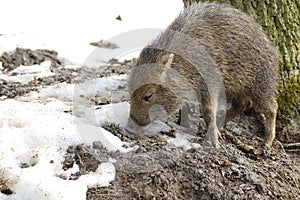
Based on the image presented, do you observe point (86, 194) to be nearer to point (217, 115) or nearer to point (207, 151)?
point (207, 151)

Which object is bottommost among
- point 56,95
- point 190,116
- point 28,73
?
point 28,73

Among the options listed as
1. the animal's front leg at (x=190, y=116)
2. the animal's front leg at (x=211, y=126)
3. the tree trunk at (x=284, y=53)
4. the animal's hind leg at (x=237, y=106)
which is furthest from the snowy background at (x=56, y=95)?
the tree trunk at (x=284, y=53)

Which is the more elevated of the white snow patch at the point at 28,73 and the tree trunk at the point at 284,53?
the tree trunk at the point at 284,53

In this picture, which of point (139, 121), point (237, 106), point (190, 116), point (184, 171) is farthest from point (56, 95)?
point (184, 171)

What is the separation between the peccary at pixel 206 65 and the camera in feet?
17.1

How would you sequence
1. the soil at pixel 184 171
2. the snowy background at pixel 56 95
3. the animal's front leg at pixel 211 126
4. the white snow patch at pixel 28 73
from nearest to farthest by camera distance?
the snowy background at pixel 56 95, the soil at pixel 184 171, the animal's front leg at pixel 211 126, the white snow patch at pixel 28 73

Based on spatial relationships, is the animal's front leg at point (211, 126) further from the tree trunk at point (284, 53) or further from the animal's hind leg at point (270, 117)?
the tree trunk at point (284, 53)

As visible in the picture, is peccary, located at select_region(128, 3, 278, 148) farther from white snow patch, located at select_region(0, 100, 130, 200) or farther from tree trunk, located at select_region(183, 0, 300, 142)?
white snow patch, located at select_region(0, 100, 130, 200)

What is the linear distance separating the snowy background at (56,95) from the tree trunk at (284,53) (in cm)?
163

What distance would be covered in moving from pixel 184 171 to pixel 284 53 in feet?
6.96

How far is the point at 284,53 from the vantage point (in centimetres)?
578

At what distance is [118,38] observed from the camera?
344 inches

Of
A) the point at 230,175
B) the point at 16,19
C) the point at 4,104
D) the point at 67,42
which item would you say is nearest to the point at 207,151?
the point at 230,175

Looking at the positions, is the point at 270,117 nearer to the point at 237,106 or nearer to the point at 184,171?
the point at 237,106
